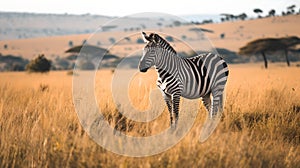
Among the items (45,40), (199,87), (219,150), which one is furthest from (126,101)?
(45,40)

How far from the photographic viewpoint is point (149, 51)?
19.2 feet

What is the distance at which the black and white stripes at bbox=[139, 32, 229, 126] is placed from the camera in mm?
5953

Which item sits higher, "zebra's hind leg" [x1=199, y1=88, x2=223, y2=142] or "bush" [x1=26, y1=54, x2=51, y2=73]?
"zebra's hind leg" [x1=199, y1=88, x2=223, y2=142]

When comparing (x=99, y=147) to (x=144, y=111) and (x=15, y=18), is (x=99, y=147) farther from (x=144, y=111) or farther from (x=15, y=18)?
(x=15, y=18)

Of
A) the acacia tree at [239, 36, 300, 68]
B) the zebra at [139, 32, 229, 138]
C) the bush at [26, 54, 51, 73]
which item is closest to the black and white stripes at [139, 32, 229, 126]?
the zebra at [139, 32, 229, 138]

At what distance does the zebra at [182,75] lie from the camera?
5938 millimetres

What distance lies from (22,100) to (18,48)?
87.6m

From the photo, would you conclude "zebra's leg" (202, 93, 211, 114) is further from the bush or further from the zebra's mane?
the bush

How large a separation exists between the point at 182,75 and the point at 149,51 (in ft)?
2.61

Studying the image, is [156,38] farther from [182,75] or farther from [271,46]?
[271,46]

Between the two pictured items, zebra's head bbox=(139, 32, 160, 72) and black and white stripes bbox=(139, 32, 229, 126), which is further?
black and white stripes bbox=(139, 32, 229, 126)

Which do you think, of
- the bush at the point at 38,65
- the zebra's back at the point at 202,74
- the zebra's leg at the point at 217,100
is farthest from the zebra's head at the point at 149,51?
the bush at the point at 38,65

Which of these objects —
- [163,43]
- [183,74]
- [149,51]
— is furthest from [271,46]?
[149,51]

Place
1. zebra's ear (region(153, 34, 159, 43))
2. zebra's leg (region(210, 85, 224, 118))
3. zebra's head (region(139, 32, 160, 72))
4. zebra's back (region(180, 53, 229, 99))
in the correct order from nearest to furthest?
1. zebra's head (region(139, 32, 160, 72))
2. zebra's ear (region(153, 34, 159, 43))
3. zebra's back (region(180, 53, 229, 99))
4. zebra's leg (region(210, 85, 224, 118))
